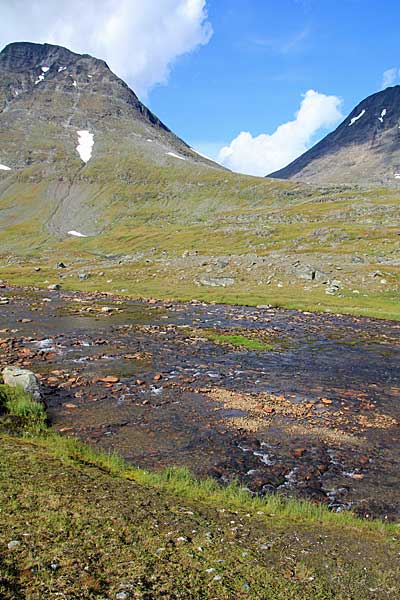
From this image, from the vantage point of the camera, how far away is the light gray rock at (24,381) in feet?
73.3

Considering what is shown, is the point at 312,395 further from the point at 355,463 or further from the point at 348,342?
the point at 348,342

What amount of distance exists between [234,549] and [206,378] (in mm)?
18929

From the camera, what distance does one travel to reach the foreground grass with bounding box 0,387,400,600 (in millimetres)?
8414

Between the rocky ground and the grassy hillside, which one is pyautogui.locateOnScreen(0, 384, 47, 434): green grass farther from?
the grassy hillside

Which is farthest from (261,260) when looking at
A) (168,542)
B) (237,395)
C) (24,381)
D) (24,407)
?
(168,542)

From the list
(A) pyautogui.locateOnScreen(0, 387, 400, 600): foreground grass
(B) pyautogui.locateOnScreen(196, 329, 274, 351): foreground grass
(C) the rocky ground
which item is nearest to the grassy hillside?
(C) the rocky ground

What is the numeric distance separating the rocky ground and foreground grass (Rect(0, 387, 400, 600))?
8.53 ft

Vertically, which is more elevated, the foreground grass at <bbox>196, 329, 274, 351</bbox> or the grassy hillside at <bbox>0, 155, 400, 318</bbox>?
the grassy hillside at <bbox>0, 155, 400, 318</bbox>


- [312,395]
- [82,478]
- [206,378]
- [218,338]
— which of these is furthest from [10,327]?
[82,478]

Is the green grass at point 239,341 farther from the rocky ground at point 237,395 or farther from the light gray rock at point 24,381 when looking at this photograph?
the light gray rock at point 24,381

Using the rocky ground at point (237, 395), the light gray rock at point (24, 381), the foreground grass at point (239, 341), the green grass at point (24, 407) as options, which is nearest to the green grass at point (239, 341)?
the foreground grass at point (239, 341)

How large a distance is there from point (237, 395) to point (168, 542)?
16033 millimetres

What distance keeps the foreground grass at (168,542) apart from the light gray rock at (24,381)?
7.71m

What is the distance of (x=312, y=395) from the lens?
26.3 m
